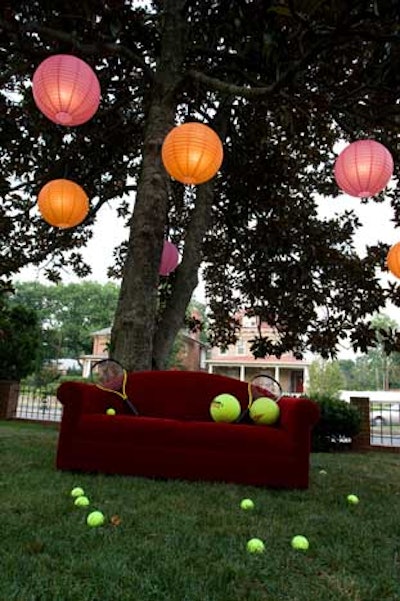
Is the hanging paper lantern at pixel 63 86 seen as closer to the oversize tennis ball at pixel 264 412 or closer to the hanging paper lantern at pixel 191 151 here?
the hanging paper lantern at pixel 191 151

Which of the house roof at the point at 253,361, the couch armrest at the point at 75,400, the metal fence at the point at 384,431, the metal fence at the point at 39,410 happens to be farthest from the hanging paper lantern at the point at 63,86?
the house roof at the point at 253,361

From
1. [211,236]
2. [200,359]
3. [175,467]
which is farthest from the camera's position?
[200,359]

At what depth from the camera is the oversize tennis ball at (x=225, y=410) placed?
4.46 meters

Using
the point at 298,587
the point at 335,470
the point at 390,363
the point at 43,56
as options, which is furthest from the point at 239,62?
the point at 390,363

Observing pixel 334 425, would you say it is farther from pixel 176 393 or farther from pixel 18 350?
pixel 18 350

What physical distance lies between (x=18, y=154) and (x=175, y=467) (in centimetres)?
609

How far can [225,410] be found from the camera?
446 cm

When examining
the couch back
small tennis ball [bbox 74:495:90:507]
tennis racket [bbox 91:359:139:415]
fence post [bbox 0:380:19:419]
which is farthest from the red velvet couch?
fence post [bbox 0:380:19:419]

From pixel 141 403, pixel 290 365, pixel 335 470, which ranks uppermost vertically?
pixel 290 365

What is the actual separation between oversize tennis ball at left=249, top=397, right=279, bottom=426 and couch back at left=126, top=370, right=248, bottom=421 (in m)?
0.57

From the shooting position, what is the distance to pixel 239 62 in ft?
19.0

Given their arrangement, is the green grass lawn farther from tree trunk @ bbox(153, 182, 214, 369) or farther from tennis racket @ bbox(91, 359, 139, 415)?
tree trunk @ bbox(153, 182, 214, 369)

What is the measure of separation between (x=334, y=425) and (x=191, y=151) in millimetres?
6305

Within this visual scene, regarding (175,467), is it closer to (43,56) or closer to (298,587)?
(298,587)
